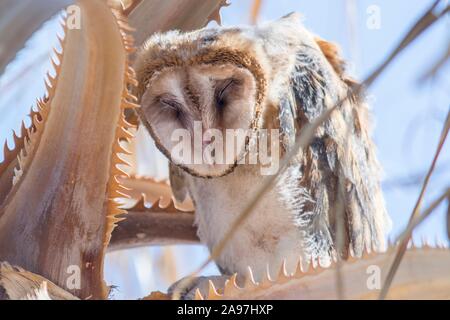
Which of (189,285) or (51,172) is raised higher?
(51,172)

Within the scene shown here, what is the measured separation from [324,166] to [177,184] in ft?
2.60

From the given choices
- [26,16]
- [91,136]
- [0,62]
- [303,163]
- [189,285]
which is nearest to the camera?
[0,62]

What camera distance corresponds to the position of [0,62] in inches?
63.9

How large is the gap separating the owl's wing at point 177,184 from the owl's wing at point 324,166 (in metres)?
0.64

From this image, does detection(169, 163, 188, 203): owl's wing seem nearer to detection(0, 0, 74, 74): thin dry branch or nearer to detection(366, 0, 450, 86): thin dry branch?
detection(0, 0, 74, 74): thin dry branch

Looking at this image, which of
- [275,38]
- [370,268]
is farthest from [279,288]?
[275,38]

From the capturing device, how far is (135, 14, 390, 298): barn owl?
314 cm

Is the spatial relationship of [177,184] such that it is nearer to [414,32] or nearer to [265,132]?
Result: [265,132]

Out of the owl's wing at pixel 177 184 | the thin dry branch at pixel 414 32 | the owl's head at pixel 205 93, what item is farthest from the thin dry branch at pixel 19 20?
the owl's wing at pixel 177 184

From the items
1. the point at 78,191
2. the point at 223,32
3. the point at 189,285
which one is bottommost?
the point at 189,285

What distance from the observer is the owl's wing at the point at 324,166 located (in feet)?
11.5

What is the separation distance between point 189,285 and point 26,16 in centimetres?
156

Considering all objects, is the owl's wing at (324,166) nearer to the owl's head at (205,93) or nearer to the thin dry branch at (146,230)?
the owl's head at (205,93)
